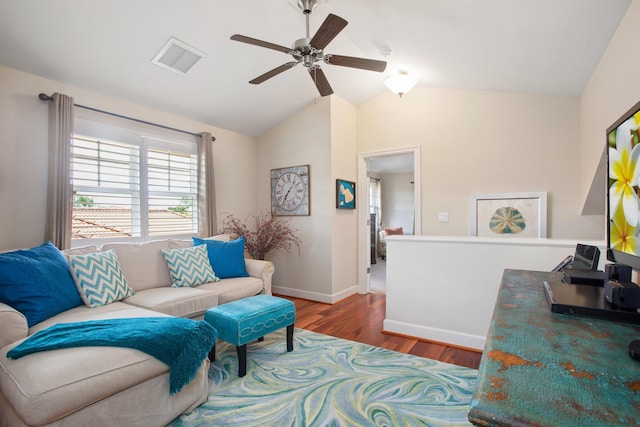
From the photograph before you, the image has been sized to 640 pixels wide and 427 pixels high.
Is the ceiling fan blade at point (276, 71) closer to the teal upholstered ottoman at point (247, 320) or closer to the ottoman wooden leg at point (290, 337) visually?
the teal upholstered ottoman at point (247, 320)

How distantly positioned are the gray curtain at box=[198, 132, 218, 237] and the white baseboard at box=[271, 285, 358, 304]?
51.1 inches

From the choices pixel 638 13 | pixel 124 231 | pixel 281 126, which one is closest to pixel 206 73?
pixel 281 126

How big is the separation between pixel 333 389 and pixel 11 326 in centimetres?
184

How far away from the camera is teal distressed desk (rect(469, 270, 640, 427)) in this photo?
0.46 metres

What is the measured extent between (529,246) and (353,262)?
240 cm

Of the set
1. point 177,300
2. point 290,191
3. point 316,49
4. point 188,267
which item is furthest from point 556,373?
point 290,191

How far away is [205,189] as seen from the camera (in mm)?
3770

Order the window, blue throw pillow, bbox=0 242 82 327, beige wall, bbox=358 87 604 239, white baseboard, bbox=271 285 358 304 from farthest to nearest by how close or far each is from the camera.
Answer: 1. white baseboard, bbox=271 285 358 304
2. beige wall, bbox=358 87 604 239
3. the window
4. blue throw pillow, bbox=0 242 82 327

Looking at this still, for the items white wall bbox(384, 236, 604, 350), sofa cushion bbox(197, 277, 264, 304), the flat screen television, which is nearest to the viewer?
the flat screen television

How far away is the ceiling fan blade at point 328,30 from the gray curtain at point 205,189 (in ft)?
7.25

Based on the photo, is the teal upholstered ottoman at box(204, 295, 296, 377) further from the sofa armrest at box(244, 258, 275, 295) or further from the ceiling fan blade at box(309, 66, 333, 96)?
the ceiling fan blade at box(309, 66, 333, 96)

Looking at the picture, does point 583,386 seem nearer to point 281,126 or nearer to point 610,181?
point 610,181

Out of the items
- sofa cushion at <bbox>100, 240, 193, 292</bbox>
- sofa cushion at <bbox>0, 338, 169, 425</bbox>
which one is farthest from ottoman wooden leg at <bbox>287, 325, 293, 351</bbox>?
sofa cushion at <bbox>100, 240, 193, 292</bbox>

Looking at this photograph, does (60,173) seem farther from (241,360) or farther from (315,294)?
(315,294)
